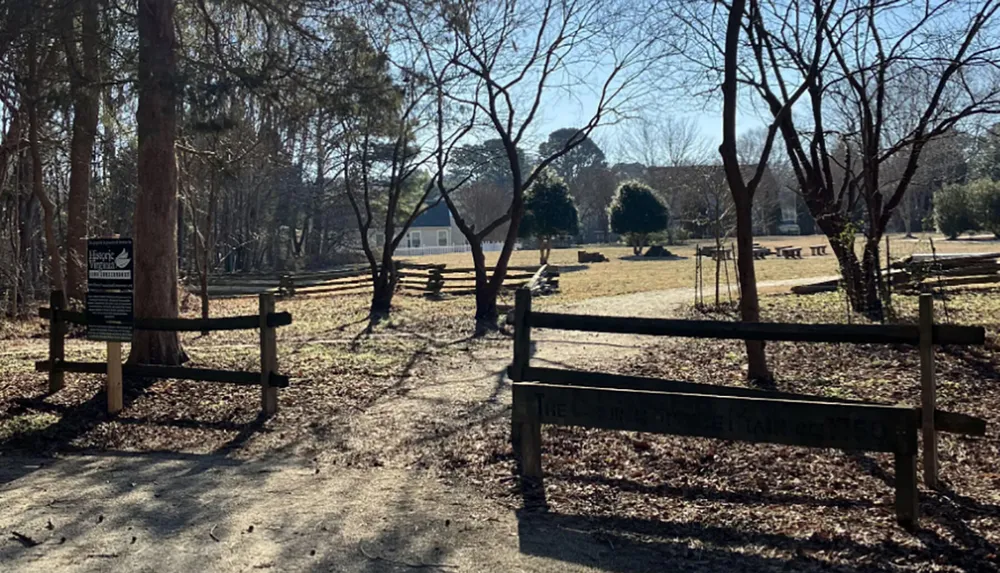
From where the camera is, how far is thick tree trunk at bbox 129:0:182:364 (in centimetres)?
927

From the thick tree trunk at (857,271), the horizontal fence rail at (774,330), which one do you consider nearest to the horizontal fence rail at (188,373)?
the horizontal fence rail at (774,330)

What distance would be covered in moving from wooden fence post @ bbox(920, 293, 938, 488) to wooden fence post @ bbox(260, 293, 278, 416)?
5596mm

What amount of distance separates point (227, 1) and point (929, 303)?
8247mm

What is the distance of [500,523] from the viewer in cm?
512

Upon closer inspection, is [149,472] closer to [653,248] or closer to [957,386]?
[957,386]

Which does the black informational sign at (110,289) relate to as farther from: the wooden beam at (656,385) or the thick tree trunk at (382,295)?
the thick tree trunk at (382,295)

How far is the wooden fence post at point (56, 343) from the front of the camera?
893 centimetres

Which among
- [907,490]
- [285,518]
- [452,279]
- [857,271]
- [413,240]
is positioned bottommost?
[285,518]

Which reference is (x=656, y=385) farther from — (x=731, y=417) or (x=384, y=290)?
(x=384, y=290)

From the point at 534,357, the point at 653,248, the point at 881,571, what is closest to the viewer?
the point at 881,571

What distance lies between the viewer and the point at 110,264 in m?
8.25

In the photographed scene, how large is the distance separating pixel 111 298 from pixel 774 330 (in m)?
6.18

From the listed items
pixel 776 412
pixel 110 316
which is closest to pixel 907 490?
pixel 776 412

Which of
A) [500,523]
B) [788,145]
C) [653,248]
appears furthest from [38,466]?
[653,248]
